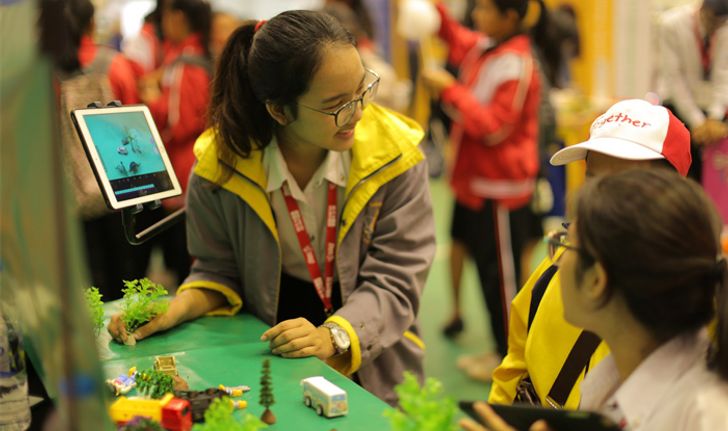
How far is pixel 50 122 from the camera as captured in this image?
92cm

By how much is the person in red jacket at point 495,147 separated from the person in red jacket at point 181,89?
111 cm

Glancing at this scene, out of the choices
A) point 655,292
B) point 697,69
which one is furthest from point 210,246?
point 697,69

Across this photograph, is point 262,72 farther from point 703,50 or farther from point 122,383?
point 703,50

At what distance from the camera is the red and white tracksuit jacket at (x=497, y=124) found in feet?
12.9

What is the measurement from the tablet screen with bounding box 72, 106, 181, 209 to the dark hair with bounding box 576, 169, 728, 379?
47.6 inches

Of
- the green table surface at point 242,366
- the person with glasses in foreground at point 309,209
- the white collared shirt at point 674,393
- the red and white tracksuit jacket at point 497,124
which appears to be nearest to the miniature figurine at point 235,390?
the green table surface at point 242,366

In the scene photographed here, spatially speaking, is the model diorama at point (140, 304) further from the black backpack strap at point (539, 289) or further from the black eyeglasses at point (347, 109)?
the black backpack strap at point (539, 289)

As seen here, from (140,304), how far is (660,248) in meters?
1.37

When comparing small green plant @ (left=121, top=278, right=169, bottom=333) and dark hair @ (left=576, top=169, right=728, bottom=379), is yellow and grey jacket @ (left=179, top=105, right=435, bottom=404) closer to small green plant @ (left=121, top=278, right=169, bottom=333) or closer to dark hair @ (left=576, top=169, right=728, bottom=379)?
small green plant @ (left=121, top=278, right=169, bottom=333)

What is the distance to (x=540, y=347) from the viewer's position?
69.4 inches

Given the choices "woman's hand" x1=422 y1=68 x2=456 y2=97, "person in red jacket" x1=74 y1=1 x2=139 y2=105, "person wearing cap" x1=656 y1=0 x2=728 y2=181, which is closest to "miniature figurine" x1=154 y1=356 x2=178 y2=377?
"person in red jacket" x1=74 y1=1 x2=139 y2=105

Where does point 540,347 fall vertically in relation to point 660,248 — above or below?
below

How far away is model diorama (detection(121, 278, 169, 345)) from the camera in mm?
2160

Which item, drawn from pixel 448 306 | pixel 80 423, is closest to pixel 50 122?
pixel 80 423
